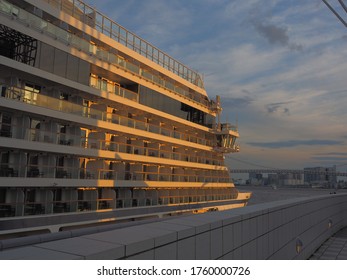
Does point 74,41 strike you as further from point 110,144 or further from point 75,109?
point 110,144

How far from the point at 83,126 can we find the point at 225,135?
76.1ft

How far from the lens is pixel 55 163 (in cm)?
2152

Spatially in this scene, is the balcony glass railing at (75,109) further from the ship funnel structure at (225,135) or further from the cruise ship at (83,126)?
the ship funnel structure at (225,135)

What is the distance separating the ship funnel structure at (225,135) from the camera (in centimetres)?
4203

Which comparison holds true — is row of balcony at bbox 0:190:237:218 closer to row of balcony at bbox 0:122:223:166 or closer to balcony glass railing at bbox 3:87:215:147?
row of balcony at bbox 0:122:223:166

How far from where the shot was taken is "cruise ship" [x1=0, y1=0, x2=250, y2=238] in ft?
61.6

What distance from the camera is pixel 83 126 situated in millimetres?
23438

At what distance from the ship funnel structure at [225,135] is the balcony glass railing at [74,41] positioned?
9644mm

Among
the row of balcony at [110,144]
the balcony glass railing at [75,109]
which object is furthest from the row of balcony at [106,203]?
the balcony glass railing at [75,109]

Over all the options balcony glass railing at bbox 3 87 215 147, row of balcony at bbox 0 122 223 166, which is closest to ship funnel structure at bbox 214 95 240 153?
row of balcony at bbox 0 122 223 166

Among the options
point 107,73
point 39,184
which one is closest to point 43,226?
point 39,184

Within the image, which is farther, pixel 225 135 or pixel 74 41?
pixel 225 135

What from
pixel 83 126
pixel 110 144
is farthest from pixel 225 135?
pixel 83 126
